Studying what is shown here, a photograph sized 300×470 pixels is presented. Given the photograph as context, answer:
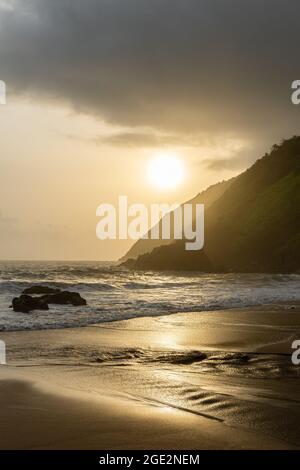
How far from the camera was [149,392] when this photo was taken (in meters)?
6.99

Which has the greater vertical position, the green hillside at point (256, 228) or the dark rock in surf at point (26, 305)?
the green hillside at point (256, 228)

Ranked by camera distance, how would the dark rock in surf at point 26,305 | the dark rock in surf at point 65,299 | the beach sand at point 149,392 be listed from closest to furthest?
1. the beach sand at point 149,392
2. the dark rock in surf at point 26,305
3. the dark rock in surf at point 65,299

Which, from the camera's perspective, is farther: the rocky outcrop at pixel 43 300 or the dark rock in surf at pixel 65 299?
the dark rock in surf at pixel 65 299

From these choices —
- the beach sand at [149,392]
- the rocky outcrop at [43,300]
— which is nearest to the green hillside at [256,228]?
the rocky outcrop at [43,300]

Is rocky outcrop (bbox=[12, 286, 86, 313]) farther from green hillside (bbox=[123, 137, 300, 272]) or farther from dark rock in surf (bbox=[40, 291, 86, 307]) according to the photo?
green hillside (bbox=[123, 137, 300, 272])

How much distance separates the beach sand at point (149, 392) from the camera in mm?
4996

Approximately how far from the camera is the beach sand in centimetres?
500

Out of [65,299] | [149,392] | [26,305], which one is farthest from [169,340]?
[65,299]

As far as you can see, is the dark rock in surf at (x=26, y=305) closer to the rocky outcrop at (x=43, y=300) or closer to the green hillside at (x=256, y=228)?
the rocky outcrop at (x=43, y=300)

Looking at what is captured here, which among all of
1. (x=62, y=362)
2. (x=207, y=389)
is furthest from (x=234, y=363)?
(x=62, y=362)

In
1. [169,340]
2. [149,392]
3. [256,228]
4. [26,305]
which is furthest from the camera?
[256,228]

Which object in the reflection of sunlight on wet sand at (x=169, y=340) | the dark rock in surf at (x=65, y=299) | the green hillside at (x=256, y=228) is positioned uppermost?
the green hillside at (x=256, y=228)

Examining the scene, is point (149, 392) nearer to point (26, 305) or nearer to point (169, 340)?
point (169, 340)
